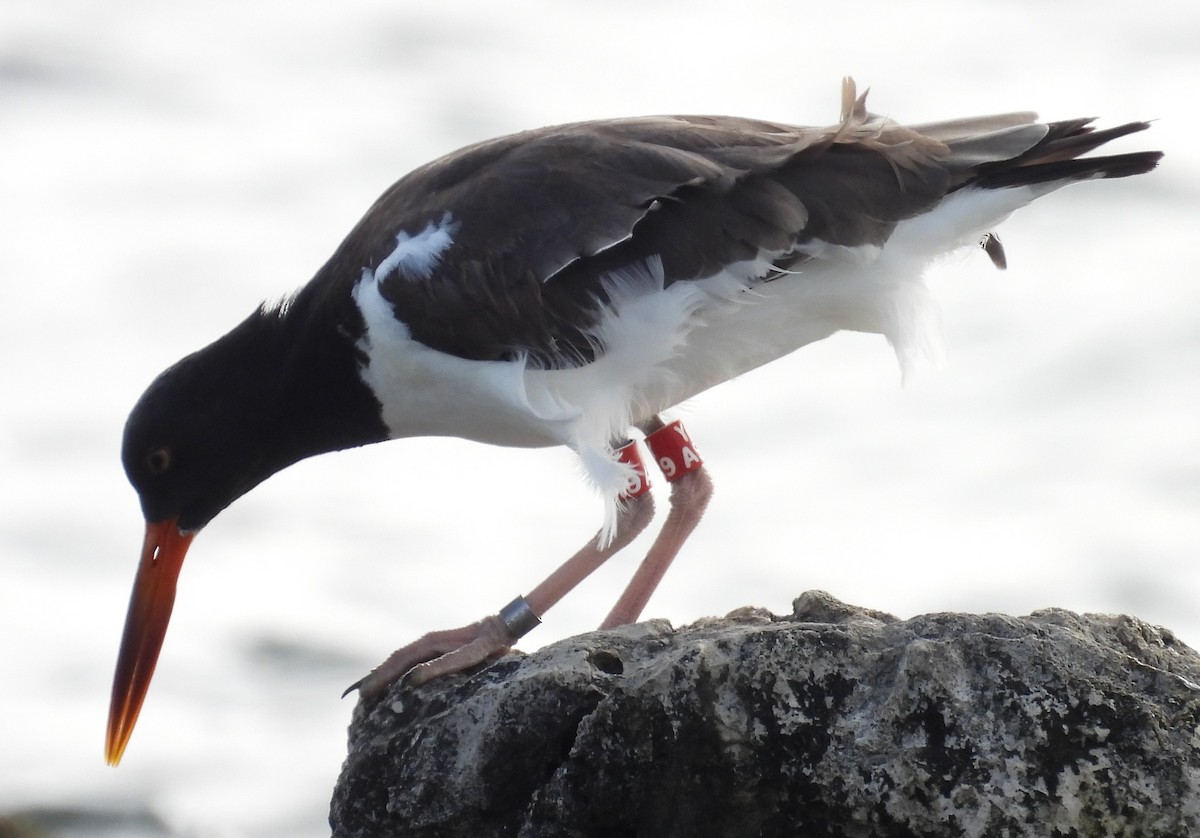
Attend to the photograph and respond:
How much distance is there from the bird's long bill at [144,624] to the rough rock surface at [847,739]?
8.05ft

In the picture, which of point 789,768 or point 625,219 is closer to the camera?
point 789,768

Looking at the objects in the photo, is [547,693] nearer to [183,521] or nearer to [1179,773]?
[1179,773]

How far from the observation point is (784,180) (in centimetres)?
583

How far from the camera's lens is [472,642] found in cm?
529

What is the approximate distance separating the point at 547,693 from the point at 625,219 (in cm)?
198

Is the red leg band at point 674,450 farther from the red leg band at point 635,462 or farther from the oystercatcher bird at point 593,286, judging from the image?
the oystercatcher bird at point 593,286

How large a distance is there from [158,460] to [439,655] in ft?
5.38

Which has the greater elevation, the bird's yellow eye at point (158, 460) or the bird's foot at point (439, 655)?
the bird's yellow eye at point (158, 460)

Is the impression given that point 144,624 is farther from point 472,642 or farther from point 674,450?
point 674,450

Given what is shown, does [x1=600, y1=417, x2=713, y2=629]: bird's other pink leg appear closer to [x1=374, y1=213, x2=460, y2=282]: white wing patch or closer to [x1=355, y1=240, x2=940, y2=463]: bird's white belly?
[x1=355, y1=240, x2=940, y2=463]: bird's white belly

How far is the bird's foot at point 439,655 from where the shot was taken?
5.05 m

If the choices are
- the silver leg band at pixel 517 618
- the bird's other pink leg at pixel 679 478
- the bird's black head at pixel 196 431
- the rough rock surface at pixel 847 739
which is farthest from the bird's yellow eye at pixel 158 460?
the rough rock surface at pixel 847 739

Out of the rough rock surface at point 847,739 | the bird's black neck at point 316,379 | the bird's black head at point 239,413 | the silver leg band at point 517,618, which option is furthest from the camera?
the bird's black head at point 239,413

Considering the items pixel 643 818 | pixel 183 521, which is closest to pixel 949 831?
pixel 643 818
